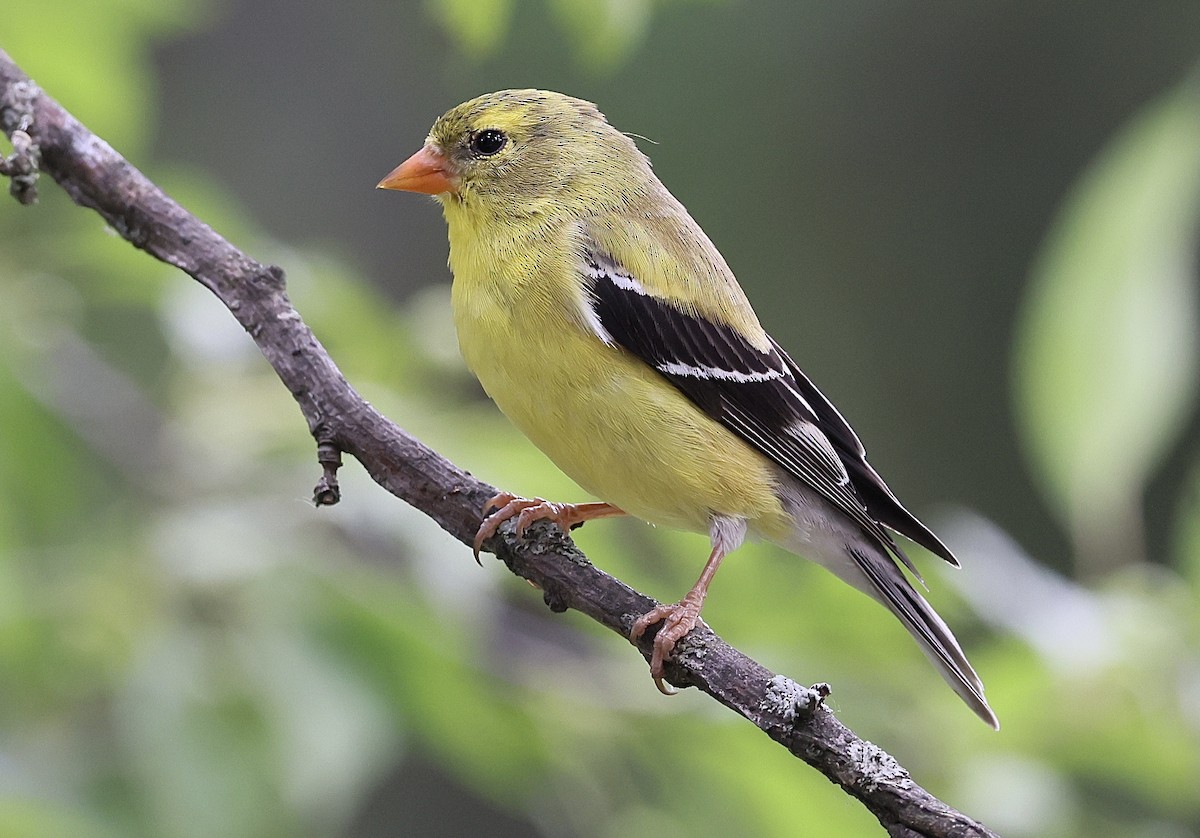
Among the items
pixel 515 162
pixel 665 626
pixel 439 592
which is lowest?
pixel 439 592

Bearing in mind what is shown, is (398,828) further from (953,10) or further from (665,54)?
(953,10)

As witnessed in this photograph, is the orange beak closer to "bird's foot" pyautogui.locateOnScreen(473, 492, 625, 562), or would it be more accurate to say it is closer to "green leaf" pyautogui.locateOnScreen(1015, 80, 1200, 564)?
"bird's foot" pyautogui.locateOnScreen(473, 492, 625, 562)

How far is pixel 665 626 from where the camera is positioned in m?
2.62

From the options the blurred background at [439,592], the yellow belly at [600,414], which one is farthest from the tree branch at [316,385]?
the yellow belly at [600,414]

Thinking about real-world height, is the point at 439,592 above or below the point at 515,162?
below

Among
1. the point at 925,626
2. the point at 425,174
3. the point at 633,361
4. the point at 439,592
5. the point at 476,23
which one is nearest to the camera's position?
the point at 476,23

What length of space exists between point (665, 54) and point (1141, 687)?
23.5 feet

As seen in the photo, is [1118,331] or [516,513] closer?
[516,513]

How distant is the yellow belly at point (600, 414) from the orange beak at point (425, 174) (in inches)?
16.5

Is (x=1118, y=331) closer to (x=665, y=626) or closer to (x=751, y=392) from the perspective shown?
(x=751, y=392)

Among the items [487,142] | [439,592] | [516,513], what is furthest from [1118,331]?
[487,142]

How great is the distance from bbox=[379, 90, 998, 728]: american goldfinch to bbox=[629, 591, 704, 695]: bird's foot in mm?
113

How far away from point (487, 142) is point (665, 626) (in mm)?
1669

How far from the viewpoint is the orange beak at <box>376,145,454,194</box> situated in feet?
11.7
